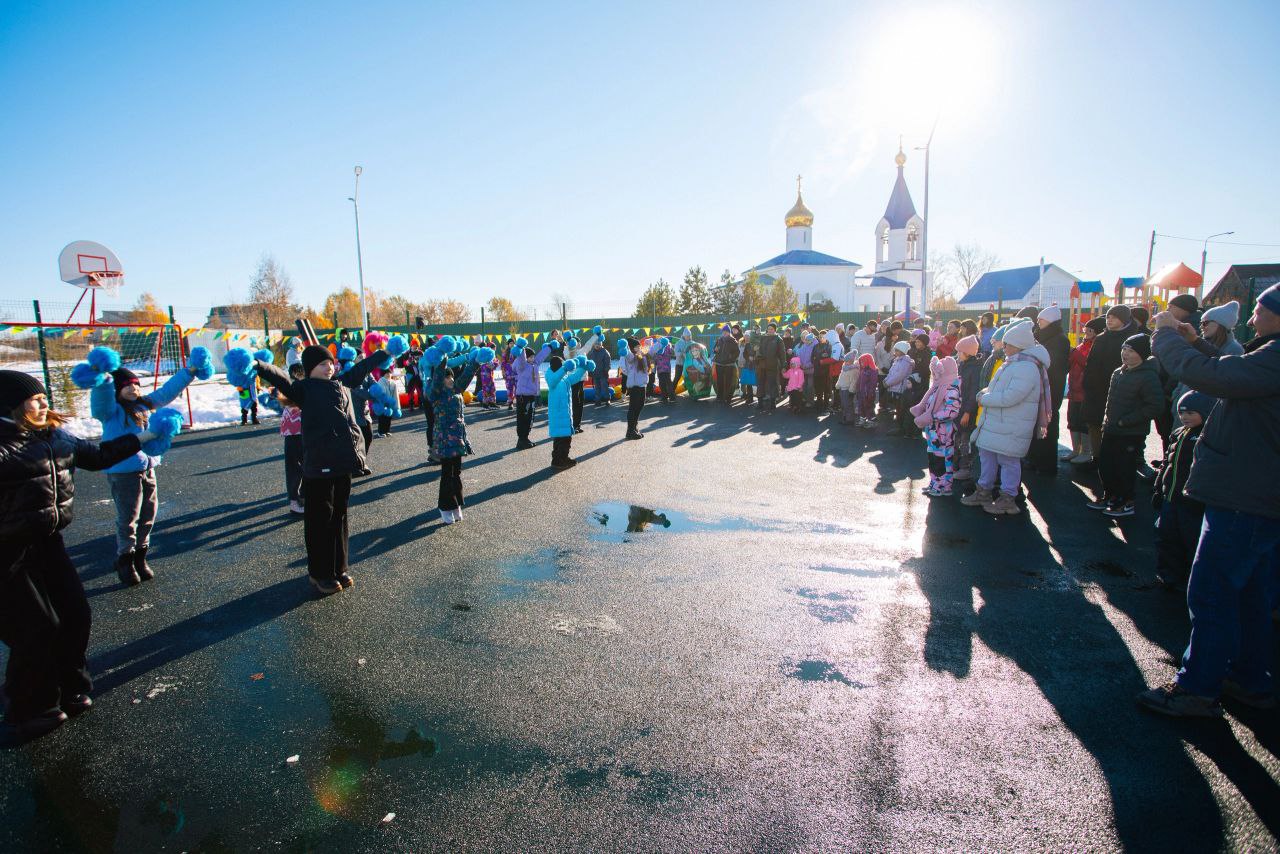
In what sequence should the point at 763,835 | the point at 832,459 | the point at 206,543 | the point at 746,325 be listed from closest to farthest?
the point at 763,835
the point at 206,543
the point at 832,459
the point at 746,325

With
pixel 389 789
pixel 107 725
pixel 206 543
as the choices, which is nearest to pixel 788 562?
pixel 389 789

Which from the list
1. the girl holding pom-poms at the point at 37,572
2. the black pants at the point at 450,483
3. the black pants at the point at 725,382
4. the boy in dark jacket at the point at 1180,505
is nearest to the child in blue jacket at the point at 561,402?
the black pants at the point at 450,483

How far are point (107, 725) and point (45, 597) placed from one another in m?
0.75

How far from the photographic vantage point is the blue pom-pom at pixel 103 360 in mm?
4711

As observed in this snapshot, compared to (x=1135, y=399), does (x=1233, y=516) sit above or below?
below

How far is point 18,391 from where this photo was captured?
10.5ft

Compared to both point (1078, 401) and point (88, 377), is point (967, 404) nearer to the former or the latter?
point (1078, 401)

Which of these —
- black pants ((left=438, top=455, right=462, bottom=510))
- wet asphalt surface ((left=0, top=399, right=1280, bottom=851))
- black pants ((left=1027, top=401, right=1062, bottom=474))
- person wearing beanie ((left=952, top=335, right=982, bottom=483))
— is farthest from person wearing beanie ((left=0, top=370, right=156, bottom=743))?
black pants ((left=1027, top=401, right=1062, bottom=474))

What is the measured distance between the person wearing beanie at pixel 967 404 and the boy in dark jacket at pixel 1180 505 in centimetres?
270

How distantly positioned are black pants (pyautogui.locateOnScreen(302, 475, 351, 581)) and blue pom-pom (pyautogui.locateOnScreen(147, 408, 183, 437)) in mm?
1032

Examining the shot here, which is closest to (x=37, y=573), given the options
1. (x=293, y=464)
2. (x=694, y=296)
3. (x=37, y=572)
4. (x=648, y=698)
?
(x=37, y=572)

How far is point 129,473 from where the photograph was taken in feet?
16.6

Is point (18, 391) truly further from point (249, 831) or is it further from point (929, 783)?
point (929, 783)

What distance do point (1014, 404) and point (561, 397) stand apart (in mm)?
5670
